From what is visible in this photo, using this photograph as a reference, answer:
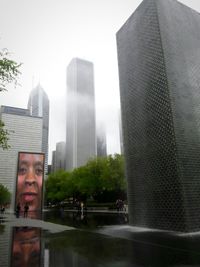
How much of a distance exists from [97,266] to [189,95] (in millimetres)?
15225

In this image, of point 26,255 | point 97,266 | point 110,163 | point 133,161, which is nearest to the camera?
point 97,266

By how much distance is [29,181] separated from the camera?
66.4m

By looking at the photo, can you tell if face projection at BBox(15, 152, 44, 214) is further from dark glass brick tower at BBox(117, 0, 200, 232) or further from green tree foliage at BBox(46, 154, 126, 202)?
dark glass brick tower at BBox(117, 0, 200, 232)

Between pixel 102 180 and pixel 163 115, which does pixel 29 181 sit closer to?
pixel 102 180

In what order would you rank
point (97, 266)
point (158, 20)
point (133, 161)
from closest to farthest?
point (97, 266) < point (158, 20) < point (133, 161)

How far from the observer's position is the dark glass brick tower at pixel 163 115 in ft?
55.9

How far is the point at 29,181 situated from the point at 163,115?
55.2 m

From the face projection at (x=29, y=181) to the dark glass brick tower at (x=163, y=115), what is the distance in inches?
1929

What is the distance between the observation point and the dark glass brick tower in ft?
55.9

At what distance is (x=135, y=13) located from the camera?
2355 centimetres

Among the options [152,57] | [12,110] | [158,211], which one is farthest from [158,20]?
[12,110]

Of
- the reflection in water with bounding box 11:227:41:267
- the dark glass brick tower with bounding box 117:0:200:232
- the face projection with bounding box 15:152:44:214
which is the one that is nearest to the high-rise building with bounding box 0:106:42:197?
the face projection with bounding box 15:152:44:214

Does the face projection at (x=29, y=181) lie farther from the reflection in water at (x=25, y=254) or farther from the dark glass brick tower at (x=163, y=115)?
the reflection in water at (x=25, y=254)

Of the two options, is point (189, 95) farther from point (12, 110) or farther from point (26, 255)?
point (12, 110)
